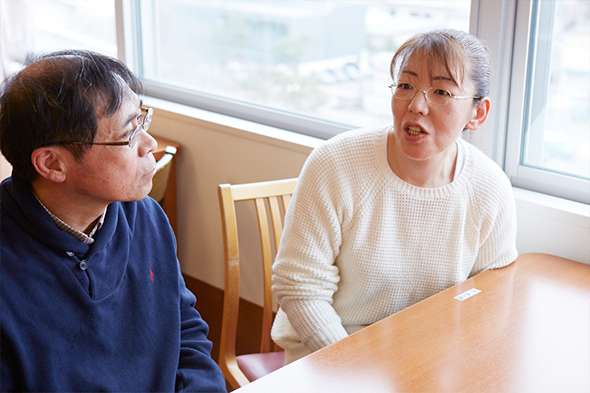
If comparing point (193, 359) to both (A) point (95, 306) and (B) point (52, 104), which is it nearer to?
(A) point (95, 306)

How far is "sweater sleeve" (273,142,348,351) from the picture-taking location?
1.45 m

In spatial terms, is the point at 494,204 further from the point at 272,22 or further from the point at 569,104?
the point at 272,22

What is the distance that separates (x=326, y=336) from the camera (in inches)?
56.0

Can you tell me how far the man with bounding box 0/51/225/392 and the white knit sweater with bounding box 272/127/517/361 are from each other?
1.29ft

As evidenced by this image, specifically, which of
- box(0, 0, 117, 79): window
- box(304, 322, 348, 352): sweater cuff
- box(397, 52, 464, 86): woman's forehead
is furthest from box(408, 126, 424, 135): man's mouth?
Answer: box(0, 0, 117, 79): window

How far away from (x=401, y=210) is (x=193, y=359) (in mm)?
604

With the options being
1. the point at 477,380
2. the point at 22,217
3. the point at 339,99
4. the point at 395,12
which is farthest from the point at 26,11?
the point at 477,380

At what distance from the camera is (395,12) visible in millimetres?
2143

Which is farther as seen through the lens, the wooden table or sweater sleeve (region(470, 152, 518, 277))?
sweater sleeve (region(470, 152, 518, 277))

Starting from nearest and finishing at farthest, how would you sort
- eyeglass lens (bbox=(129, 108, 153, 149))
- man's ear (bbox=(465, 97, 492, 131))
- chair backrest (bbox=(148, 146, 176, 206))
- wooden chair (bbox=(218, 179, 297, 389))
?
1. eyeglass lens (bbox=(129, 108, 153, 149))
2. man's ear (bbox=(465, 97, 492, 131))
3. wooden chair (bbox=(218, 179, 297, 389))
4. chair backrest (bbox=(148, 146, 176, 206))

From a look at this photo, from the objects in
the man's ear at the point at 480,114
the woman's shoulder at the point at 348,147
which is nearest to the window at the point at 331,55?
Answer: the man's ear at the point at 480,114

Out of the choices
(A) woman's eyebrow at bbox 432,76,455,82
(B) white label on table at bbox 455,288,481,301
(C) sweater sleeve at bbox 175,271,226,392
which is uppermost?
(A) woman's eyebrow at bbox 432,76,455,82

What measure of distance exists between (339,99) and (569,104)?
33.3 inches

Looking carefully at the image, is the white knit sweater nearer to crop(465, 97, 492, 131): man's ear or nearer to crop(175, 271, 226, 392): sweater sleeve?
crop(465, 97, 492, 131): man's ear
